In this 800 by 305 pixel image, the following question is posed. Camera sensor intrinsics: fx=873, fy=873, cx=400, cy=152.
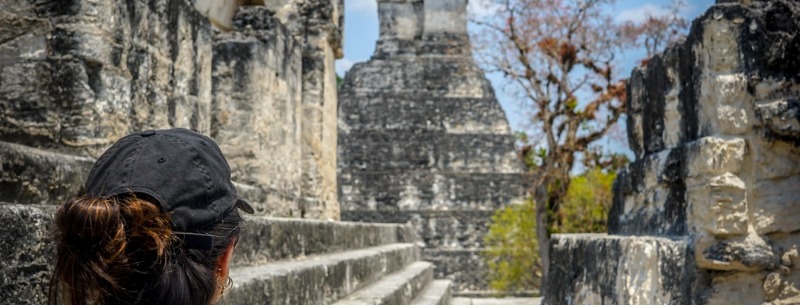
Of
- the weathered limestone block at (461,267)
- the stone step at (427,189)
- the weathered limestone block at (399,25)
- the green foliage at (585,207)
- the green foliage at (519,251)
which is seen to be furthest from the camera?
the weathered limestone block at (399,25)

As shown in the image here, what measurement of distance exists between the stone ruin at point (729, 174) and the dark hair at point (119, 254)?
5.92ft

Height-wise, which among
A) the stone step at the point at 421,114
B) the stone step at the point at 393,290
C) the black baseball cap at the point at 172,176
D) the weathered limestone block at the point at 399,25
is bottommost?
the stone step at the point at 393,290

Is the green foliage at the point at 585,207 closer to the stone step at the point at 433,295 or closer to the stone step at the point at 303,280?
the stone step at the point at 433,295

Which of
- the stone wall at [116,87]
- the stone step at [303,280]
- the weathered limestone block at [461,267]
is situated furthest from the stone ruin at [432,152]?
the stone step at [303,280]

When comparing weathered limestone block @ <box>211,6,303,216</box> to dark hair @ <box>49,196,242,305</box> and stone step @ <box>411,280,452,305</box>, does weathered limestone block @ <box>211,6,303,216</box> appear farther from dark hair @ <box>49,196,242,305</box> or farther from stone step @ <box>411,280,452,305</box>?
dark hair @ <box>49,196,242,305</box>

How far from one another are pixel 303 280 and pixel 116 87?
1010 millimetres

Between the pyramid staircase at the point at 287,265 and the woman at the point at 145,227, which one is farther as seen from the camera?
the pyramid staircase at the point at 287,265

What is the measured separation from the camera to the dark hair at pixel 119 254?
109 centimetres

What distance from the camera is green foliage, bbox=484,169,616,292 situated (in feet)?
39.2

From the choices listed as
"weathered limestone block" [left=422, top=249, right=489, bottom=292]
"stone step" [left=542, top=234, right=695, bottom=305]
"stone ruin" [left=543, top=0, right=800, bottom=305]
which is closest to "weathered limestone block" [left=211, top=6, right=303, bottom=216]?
"stone step" [left=542, top=234, right=695, bottom=305]

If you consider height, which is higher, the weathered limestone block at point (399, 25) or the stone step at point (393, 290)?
the weathered limestone block at point (399, 25)

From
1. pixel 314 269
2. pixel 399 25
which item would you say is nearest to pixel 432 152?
pixel 399 25

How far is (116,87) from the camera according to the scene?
2877mm

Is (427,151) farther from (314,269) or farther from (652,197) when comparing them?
(652,197)
